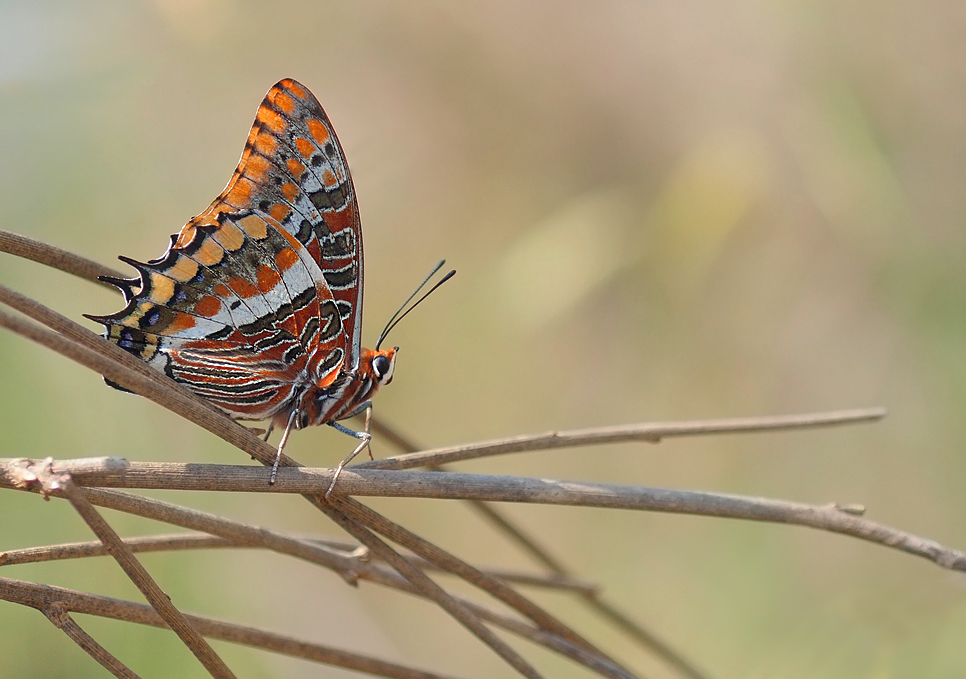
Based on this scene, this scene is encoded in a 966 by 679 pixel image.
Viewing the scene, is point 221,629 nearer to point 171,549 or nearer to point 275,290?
point 171,549

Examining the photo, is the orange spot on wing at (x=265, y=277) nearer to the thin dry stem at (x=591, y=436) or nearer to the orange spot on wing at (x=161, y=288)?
the orange spot on wing at (x=161, y=288)

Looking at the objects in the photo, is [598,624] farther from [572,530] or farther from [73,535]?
[73,535]

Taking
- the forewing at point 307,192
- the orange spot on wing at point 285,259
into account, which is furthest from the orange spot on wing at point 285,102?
the orange spot on wing at point 285,259

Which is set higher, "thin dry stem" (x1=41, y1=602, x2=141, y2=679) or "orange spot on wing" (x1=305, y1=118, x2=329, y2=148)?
"orange spot on wing" (x1=305, y1=118, x2=329, y2=148)

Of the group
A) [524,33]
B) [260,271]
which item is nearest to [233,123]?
[524,33]

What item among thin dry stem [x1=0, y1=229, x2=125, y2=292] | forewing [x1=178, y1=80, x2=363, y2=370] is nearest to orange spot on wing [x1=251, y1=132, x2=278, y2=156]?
forewing [x1=178, y1=80, x2=363, y2=370]

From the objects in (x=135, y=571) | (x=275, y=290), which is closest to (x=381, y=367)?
(x=275, y=290)

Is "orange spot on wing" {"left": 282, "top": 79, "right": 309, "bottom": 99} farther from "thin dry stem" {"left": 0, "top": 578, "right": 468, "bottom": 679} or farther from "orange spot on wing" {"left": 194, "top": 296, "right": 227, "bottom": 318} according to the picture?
"thin dry stem" {"left": 0, "top": 578, "right": 468, "bottom": 679}

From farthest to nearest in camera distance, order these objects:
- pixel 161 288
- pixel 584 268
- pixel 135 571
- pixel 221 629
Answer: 1. pixel 584 268
2. pixel 161 288
3. pixel 221 629
4. pixel 135 571

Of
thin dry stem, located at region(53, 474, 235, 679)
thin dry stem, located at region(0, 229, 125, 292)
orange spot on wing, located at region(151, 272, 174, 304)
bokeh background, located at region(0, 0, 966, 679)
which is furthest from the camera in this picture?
bokeh background, located at region(0, 0, 966, 679)
